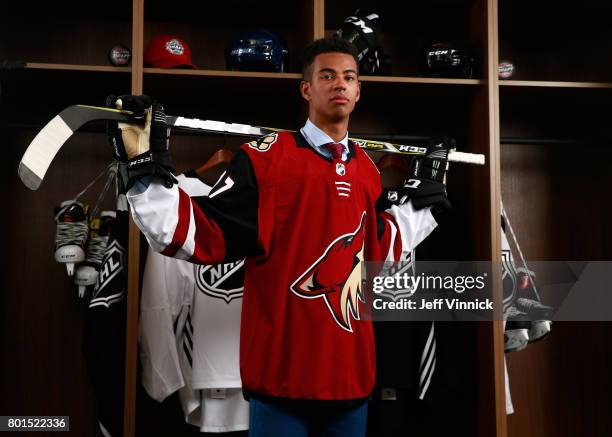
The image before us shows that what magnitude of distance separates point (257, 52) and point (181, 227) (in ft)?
2.97

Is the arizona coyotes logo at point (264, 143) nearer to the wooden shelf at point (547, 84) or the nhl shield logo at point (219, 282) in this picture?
the nhl shield logo at point (219, 282)

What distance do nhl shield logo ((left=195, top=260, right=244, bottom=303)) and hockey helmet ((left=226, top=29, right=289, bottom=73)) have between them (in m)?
0.61

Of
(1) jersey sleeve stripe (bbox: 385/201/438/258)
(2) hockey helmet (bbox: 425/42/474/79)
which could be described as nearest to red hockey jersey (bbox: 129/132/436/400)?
(1) jersey sleeve stripe (bbox: 385/201/438/258)

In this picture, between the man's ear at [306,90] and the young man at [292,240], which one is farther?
the man's ear at [306,90]

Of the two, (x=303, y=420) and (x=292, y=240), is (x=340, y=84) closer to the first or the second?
(x=292, y=240)

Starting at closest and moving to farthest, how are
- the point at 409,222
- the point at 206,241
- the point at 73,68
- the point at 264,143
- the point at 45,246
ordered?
the point at 206,241 < the point at 264,143 < the point at 409,222 < the point at 73,68 < the point at 45,246

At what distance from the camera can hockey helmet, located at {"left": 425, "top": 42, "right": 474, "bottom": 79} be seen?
204 cm

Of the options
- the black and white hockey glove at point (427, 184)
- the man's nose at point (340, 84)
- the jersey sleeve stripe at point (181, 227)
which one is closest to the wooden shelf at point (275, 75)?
the black and white hockey glove at point (427, 184)

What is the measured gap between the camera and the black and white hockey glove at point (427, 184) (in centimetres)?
172

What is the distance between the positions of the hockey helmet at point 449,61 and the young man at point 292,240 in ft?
2.11

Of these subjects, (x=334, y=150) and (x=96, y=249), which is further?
(x=96, y=249)

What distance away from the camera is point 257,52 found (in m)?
1.98

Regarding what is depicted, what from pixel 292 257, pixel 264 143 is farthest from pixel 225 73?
pixel 292 257

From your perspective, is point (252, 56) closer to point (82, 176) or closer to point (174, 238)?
point (82, 176)
